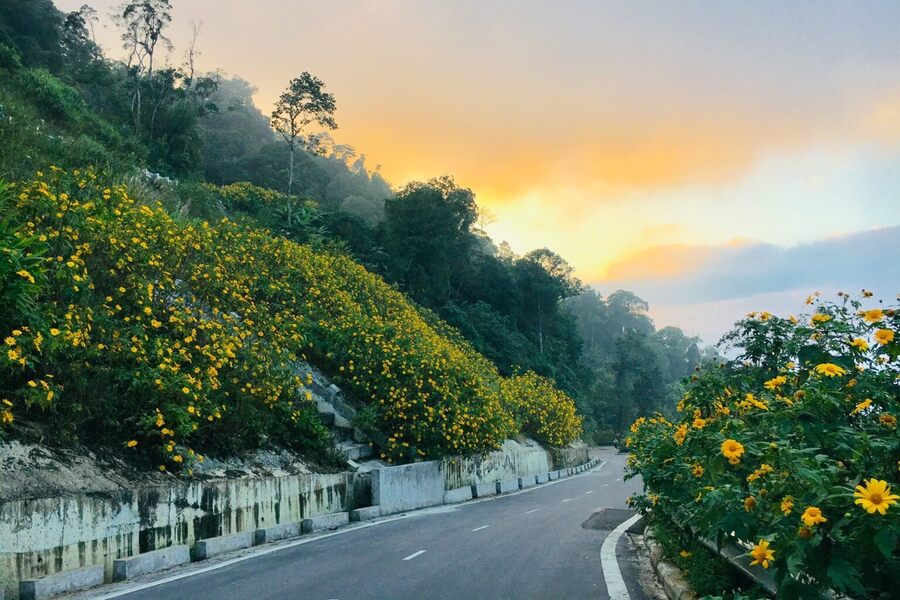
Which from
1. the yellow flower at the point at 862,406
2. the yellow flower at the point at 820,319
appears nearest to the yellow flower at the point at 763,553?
the yellow flower at the point at 862,406

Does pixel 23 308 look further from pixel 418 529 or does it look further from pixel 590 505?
pixel 590 505

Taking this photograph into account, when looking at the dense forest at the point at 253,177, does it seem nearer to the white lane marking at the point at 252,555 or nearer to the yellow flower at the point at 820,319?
the white lane marking at the point at 252,555

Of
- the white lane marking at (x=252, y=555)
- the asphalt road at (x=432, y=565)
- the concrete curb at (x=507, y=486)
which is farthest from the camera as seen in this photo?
the concrete curb at (x=507, y=486)

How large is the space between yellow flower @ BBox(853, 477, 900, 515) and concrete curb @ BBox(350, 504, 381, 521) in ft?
44.1

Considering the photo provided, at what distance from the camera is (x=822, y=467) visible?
4.16 m

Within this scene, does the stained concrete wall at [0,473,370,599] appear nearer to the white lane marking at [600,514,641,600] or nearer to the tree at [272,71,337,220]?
the white lane marking at [600,514,641,600]

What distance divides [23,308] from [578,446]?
40858 mm

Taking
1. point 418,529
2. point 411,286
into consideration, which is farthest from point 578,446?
point 418,529

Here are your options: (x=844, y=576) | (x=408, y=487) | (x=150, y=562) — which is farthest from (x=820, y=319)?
(x=408, y=487)

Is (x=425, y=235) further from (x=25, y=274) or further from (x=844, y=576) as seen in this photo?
(x=844, y=576)

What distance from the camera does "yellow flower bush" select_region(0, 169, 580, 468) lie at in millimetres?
10766

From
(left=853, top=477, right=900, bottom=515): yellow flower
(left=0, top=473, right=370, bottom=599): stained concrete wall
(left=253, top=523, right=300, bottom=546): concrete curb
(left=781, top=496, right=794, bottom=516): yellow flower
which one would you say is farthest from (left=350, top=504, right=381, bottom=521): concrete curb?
(left=853, top=477, right=900, bottom=515): yellow flower

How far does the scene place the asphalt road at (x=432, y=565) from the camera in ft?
27.0

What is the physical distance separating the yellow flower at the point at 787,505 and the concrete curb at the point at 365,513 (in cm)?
1289
